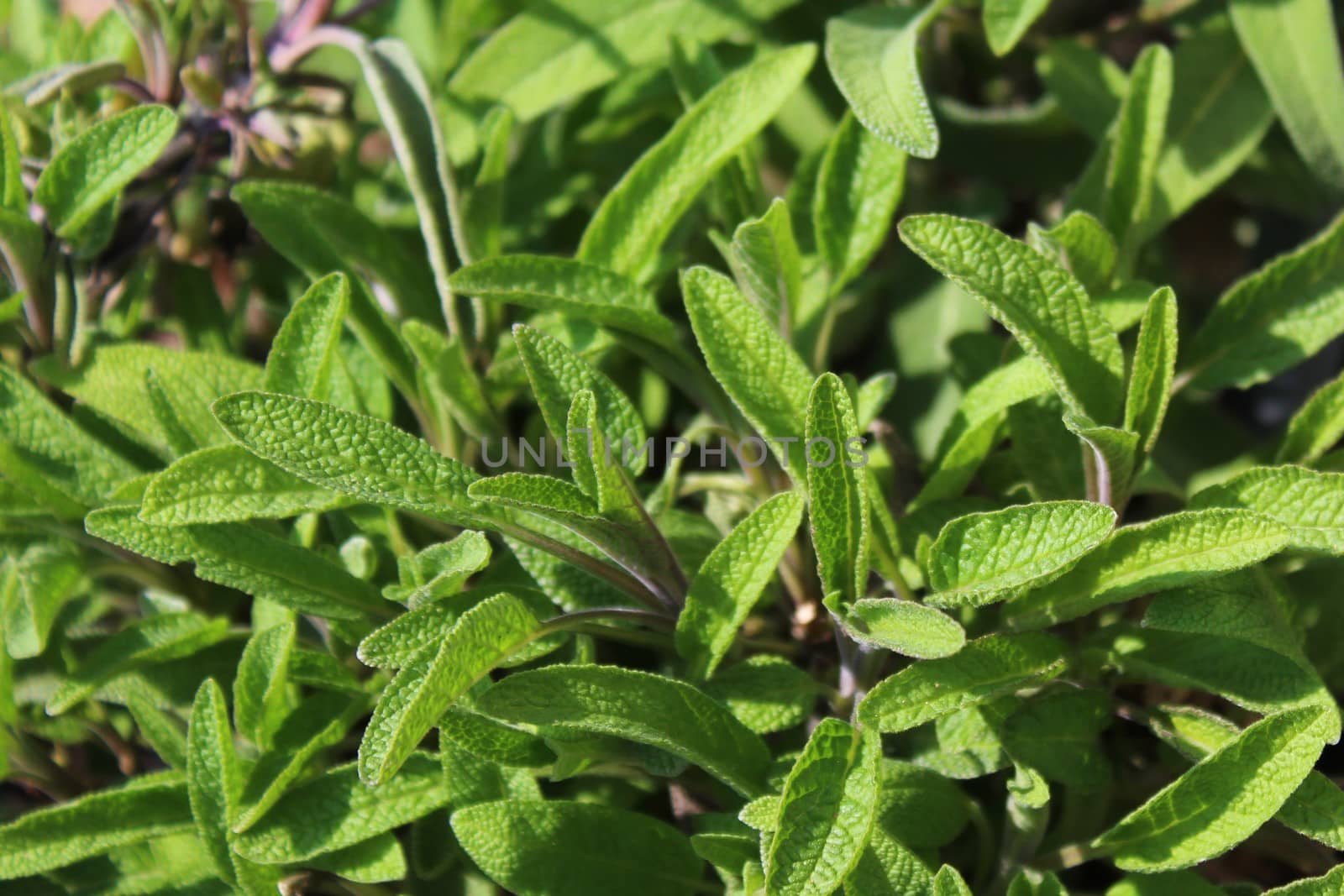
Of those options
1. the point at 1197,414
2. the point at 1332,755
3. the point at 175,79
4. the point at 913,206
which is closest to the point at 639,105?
the point at 913,206

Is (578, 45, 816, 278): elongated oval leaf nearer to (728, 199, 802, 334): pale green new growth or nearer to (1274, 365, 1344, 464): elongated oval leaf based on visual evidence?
(728, 199, 802, 334): pale green new growth

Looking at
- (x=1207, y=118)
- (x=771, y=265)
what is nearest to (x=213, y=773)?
(x=771, y=265)

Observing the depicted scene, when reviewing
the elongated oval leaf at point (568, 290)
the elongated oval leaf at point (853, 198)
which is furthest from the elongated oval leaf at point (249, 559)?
the elongated oval leaf at point (853, 198)

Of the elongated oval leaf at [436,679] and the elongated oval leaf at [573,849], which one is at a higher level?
the elongated oval leaf at [436,679]

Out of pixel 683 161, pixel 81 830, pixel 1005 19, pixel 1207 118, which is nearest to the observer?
pixel 81 830

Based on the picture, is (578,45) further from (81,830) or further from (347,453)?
(81,830)

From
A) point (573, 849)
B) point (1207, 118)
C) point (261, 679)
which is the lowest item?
point (573, 849)

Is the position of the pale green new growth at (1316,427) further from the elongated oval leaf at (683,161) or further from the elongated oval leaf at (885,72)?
the elongated oval leaf at (683,161)

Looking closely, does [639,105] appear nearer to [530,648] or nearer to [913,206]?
[913,206]
